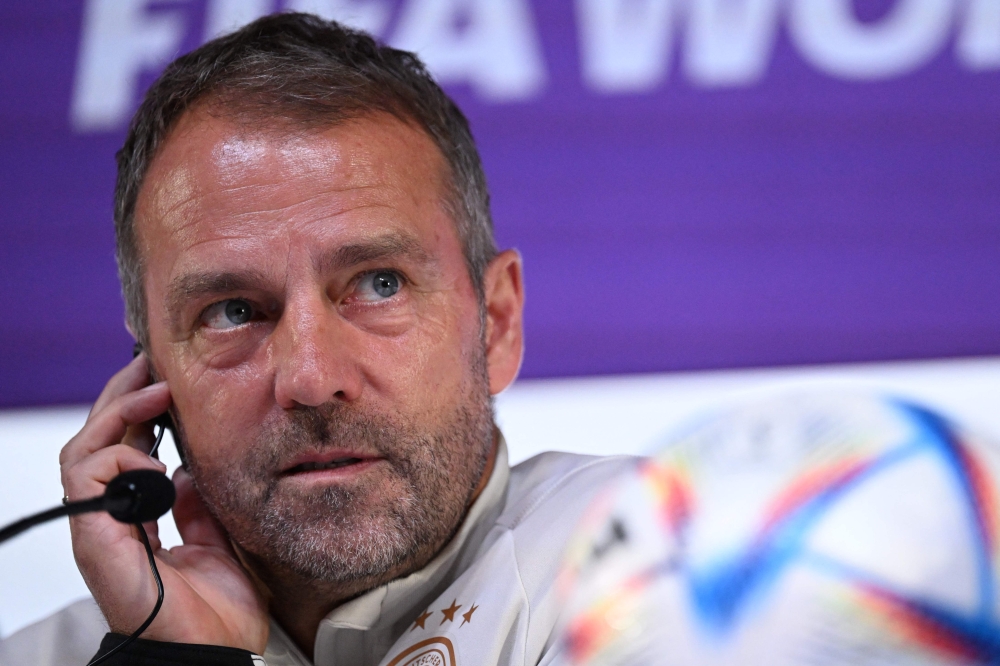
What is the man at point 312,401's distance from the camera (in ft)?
3.69

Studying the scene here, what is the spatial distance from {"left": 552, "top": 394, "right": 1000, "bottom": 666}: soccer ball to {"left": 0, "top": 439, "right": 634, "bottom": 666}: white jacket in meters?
0.36

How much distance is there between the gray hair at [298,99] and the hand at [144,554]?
0.10m

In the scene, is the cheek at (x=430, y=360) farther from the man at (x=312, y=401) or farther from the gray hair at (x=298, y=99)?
the gray hair at (x=298, y=99)

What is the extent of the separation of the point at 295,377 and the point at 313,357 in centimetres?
3

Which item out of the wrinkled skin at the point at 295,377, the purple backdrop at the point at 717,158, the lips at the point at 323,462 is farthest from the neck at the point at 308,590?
the purple backdrop at the point at 717,158

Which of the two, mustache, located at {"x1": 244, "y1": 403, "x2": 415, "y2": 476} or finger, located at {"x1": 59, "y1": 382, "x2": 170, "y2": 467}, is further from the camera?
finger, located at {"x1": 59, "y1": 382, "x2": 170, "y2": 467}

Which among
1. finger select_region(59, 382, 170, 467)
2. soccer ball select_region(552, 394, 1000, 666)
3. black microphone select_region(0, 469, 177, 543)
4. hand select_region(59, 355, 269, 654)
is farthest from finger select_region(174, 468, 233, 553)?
soccer ball select_region(552, 394, 1000, 666)

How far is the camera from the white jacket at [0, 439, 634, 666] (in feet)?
3.56

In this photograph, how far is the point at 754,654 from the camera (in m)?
0.60

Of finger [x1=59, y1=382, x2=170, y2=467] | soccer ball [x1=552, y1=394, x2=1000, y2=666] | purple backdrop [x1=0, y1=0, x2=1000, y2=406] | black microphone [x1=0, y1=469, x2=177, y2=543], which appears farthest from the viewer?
purple backdrop [x1=0, y1=0, x2=1000, y2=406]

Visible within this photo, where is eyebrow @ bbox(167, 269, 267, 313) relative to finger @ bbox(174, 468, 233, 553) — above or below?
above

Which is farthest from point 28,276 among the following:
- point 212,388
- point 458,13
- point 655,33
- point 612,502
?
point 612,502

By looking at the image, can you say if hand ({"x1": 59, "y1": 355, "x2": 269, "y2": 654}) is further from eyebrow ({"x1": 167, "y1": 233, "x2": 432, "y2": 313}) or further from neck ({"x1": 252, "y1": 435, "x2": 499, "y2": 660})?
eyebrow ({"x1": 167, "y1": 233, "x2": 432, "y2": 313})

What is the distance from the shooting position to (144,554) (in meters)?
1.20
